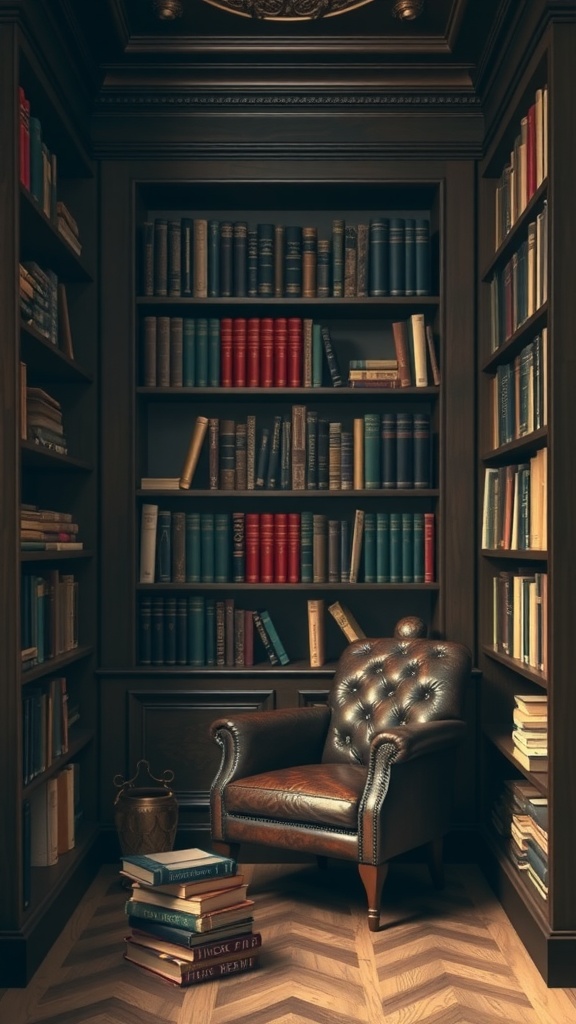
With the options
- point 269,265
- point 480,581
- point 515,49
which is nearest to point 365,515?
point 480,581

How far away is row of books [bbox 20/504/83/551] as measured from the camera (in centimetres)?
352

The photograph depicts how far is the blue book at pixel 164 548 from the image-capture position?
15.4 feet

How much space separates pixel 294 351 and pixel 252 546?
816 millimetres

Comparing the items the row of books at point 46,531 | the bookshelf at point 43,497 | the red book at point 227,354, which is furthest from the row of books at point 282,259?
the row of books at point 46,531

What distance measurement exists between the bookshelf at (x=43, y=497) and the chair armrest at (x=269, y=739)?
1.91ft

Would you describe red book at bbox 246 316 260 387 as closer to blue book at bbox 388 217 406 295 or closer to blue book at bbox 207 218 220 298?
blue book at bbox 207 218 220 298

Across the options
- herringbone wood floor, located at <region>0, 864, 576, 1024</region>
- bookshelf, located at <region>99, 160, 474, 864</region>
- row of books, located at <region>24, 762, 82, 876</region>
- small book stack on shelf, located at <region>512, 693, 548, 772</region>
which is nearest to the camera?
herringbone wood floor, located at <region>0, 864, 576, 1024</region>

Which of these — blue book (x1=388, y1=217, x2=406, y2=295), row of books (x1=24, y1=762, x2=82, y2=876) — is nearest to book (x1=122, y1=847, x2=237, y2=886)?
row of books (x1=24, y1=762, x2=82, y2=876)

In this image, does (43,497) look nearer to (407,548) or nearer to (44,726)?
(44,726)

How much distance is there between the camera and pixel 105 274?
4621 mm

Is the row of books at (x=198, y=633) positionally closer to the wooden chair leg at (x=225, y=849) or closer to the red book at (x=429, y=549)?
the red book at (x=429, y=549)

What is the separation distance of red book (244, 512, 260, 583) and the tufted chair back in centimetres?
50

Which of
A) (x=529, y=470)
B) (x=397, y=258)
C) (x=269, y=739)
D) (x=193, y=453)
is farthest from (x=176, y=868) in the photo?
(x=397, y=258)

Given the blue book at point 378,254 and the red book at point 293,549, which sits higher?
the blue book at point 378,254
